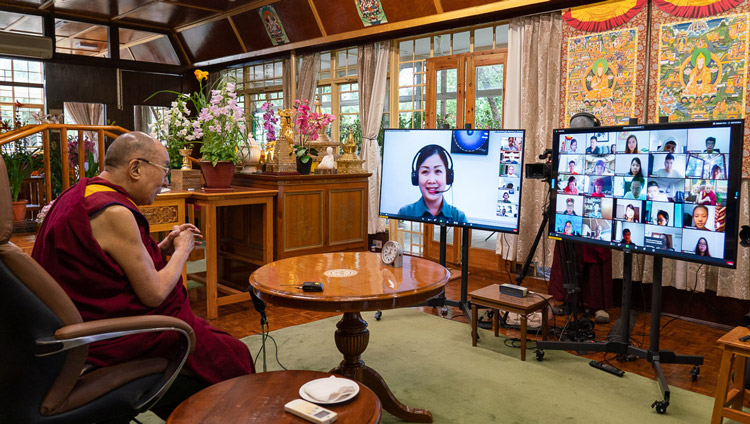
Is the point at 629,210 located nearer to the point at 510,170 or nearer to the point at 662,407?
the point at 510,170

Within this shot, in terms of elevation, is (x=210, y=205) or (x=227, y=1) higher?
(x=227, y=1)

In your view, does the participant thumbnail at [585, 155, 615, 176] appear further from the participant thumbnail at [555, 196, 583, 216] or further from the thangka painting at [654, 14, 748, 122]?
the thangka painting at [654, 14, 748, 122]

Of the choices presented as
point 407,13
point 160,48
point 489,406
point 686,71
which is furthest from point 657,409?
point 160,48

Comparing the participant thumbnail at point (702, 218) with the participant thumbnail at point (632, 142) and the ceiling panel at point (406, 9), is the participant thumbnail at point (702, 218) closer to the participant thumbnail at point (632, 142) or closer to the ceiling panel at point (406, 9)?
the participant thumbnail at point (632, 142)

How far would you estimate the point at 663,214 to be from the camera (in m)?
2.65

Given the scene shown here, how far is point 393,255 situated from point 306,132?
2.23 metres

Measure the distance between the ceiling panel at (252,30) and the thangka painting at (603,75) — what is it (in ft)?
13.1

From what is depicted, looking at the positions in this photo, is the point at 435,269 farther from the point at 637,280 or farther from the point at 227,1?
the point at 227,1

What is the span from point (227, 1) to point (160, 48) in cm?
215

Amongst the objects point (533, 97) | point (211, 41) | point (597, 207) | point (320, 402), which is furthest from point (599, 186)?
point (211, 41)

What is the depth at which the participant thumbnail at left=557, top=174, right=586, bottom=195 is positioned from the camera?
118 inches

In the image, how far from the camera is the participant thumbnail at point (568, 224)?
3.03 m

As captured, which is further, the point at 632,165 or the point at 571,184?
the point at 571,184

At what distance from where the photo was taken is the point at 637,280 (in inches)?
161
